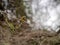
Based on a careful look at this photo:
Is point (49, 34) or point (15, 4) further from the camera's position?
point (15, 4)

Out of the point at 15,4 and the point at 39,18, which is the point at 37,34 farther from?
the point at 15,4

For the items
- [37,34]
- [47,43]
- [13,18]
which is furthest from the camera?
[13,18]

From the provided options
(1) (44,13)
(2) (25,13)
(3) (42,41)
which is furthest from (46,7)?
(3) (42,41)

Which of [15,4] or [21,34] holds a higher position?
[15,4]

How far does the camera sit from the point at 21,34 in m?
4.13

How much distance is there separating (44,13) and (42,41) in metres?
1.31

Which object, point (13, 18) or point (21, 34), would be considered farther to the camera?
point (13, 18)

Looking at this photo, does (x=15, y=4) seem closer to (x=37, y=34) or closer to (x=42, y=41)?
(x=37, y=34)

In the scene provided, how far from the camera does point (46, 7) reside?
16.5ft

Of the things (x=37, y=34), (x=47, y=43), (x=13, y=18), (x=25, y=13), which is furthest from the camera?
(x=25, y=13)

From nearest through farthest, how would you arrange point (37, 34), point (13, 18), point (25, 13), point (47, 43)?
1. point (47, 43)
2. point (37, 34)
3. point (13, 18)
4. point (25, 13)

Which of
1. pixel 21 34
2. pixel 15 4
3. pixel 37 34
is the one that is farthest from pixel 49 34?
pixel 15 4

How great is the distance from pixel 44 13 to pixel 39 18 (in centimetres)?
19

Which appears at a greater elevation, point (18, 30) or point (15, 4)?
point (15, 4)
